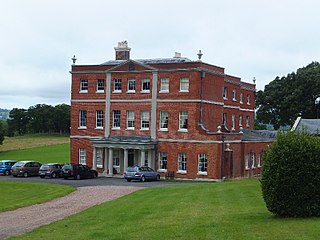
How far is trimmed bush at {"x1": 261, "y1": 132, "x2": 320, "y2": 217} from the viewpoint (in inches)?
698

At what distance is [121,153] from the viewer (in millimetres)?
54625

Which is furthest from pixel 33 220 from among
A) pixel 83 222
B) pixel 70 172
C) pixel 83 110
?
pixel 83 110

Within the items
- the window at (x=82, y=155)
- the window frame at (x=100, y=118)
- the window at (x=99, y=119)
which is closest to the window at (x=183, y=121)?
the window frame at (x=100, y=118)

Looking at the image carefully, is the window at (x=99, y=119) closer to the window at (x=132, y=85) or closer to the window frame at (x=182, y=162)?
the window at (x=132, y=85)

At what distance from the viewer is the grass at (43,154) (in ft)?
241

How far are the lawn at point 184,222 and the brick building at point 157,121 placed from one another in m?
22.6

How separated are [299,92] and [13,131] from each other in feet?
292

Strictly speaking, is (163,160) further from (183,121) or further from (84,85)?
(84,85)

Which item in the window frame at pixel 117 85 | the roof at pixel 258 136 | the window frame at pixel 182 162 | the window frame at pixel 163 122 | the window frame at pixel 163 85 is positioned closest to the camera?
the window frame at pixel 182 162

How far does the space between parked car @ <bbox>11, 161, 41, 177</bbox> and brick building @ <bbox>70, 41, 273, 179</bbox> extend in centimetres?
517

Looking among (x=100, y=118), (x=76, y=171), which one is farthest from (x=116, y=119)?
(x=76, y=171)

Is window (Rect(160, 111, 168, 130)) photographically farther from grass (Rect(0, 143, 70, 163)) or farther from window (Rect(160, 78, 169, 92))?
grass (Rect(0, 143, 70, 163))

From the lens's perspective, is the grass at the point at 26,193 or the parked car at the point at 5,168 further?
the parked car at the point at 5,168

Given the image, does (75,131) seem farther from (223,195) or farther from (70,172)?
(223,195)
